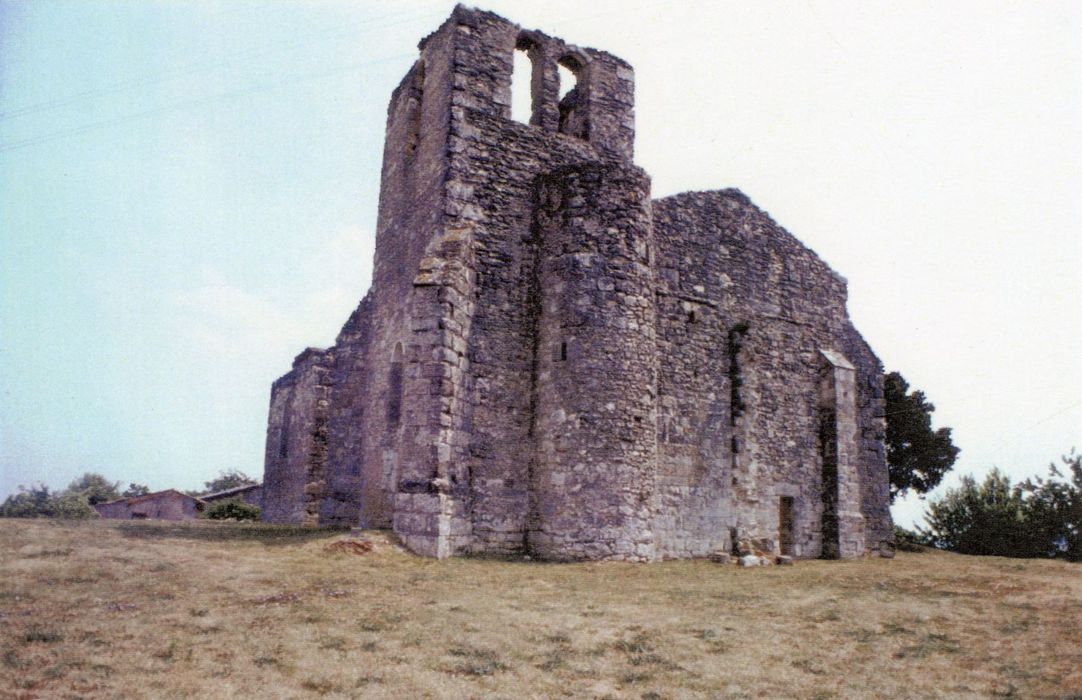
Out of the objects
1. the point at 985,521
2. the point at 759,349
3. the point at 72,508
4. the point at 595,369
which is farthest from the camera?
the point at 72,508

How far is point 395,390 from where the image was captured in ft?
45.9

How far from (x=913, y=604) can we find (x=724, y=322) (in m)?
7.94

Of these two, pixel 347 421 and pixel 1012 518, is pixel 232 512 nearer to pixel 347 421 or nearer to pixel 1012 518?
pixel 347 421

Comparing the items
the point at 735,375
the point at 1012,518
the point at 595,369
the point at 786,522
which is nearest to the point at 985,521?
the point at 1012,518

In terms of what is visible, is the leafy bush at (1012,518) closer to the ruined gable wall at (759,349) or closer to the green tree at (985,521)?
the green tree at (985,521)

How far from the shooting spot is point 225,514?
26.1m

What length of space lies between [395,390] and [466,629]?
25.2ft

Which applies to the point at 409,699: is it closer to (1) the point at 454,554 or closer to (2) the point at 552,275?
(1) the point at 454,554

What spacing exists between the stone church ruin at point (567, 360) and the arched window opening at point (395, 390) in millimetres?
44

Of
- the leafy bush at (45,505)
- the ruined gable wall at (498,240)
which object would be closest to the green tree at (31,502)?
the leafy bush at (45,505)

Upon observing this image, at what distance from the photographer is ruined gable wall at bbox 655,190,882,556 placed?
15211 millimetres

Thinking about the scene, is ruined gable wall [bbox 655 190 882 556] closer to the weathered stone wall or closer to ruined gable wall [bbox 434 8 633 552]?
the weathered stone wall

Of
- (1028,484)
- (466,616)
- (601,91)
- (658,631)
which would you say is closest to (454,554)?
(466,616)

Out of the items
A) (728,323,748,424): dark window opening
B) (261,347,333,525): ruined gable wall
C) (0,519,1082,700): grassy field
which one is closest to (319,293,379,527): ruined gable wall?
(261,347,333,525): ruined gable wall
